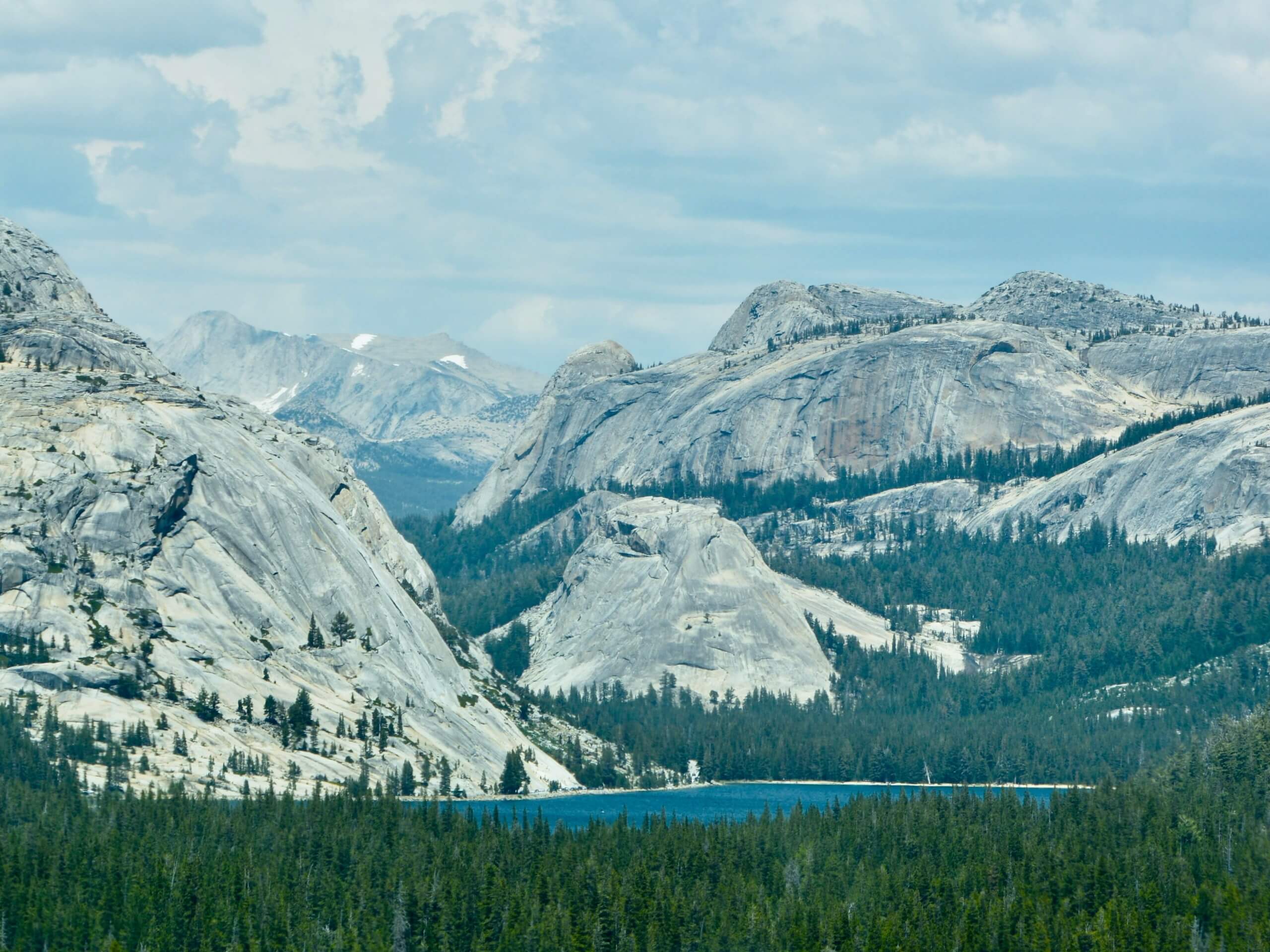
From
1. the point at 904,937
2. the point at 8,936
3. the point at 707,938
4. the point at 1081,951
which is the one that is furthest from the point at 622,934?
the point at 8,936

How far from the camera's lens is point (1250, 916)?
7608 inches

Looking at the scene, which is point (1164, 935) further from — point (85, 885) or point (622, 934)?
point (85, 885)

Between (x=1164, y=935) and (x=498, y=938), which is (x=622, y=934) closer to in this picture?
(x=498, y=938)

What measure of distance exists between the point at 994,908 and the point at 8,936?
3350 inches

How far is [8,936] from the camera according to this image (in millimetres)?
186875

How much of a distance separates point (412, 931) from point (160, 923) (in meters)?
22.5

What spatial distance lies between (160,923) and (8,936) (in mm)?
12663

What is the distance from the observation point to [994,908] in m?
195

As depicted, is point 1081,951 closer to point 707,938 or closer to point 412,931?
point 707,938

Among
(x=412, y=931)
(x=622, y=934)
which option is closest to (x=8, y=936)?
(x=412, y=931)

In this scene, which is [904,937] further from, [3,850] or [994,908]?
[3,850]

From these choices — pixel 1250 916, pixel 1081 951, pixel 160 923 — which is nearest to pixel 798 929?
pixel 1081 951

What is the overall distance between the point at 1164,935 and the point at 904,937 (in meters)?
22.8

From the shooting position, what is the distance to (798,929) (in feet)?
630
